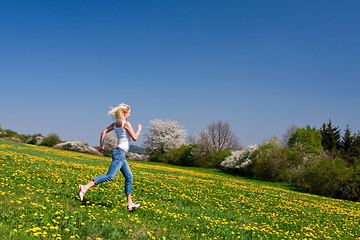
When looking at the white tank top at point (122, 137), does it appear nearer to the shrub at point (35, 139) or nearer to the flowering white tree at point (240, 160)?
the flowering white tree at point (240, 160)

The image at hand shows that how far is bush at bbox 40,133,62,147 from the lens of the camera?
→ 60303mm

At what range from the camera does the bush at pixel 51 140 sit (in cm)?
6030

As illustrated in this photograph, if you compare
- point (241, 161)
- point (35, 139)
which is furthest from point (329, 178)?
point (35, 139)

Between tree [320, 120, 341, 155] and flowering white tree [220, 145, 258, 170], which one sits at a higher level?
tree [320, 120, 341, 155]

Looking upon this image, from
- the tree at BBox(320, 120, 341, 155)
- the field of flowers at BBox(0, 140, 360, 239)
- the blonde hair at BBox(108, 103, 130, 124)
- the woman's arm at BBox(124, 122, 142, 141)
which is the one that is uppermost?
the tree at BBox(320, 120, 341, 155)

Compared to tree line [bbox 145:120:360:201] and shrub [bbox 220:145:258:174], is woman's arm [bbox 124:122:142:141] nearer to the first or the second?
tree line [bbox 145:120:360:201]

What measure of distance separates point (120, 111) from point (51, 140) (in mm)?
60471

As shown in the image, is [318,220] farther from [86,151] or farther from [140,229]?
[86,151]

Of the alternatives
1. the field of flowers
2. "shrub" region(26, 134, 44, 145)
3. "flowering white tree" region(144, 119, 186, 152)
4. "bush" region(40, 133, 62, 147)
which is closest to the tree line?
"flowering white tree" region(144, 119, 186, 152)

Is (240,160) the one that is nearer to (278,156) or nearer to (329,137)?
(278,156)

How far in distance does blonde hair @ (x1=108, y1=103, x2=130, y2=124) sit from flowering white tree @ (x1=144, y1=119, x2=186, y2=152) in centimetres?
5826

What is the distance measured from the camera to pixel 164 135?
68.1 metres

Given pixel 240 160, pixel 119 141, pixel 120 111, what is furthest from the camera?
pixel 240 160

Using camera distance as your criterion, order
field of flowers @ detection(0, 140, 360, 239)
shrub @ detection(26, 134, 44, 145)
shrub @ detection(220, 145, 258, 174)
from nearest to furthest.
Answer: field of flowers @ detection(0, 140, 360, 239)
shrub @ detection(220, 145, 258, 174)
shrub @ detection(26, 134, 44, 145)
